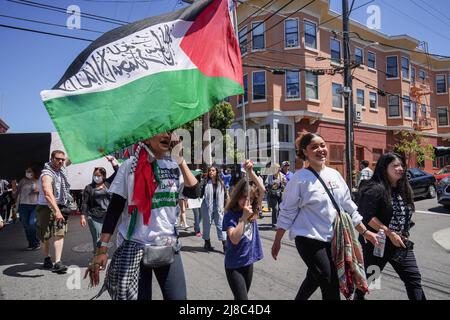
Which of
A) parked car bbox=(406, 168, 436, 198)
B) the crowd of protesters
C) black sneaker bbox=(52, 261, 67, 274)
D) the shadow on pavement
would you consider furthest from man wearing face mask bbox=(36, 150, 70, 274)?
parked car bbox=(406, 168, 436, 198)

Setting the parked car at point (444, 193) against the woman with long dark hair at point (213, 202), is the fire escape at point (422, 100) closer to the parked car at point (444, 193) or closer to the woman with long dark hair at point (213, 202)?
the parked car at point (444, 193)

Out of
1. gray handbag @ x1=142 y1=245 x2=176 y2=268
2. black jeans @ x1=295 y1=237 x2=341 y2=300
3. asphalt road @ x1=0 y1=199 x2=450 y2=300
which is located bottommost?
asphalt road @ x1=0 y1=199 x2=450 y2=300

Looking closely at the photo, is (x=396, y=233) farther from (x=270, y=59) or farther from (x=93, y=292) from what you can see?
(x=270, y=59)

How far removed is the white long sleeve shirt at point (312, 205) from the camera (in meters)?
2.97

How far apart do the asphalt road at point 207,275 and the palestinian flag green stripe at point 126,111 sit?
2500mm

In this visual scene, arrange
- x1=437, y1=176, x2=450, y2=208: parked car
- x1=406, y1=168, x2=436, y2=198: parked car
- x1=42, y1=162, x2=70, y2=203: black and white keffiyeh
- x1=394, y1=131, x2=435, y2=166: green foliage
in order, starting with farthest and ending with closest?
x1=394, y1=131, x2=435, y2=166: green foliage, x1=406, y1=168, x2=436, y2=198: parked car, x1=437, y1=176, x2=450, y2=208: parked car, x1=42, y1=162, x2=70, y2=203: black and white keffiyeh

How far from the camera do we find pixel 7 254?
682cm

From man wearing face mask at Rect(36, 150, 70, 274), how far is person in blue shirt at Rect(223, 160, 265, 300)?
313 cm

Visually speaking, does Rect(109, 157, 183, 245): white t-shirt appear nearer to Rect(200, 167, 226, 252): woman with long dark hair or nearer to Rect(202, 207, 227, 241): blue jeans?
Rect(202, 207, 227, 241): blue jeans

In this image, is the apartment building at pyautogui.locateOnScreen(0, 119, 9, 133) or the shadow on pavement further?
the apartment building at pyautogui.locateOnScreen(0, 119, 9, 133)

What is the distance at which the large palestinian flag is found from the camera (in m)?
2.39

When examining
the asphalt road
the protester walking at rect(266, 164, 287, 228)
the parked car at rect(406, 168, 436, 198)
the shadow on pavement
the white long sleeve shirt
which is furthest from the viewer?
the parked car at rect(406, 168, 436, 198)
